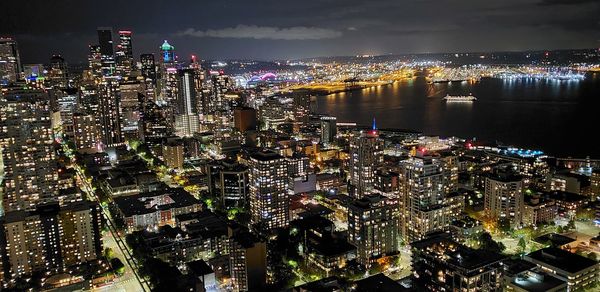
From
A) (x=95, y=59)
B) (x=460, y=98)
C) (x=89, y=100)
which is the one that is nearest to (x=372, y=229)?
(x=89, y=100)

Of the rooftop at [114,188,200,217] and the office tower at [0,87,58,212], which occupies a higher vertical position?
the office tower at [0,87,58,212]

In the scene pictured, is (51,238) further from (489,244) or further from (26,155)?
(489,244)

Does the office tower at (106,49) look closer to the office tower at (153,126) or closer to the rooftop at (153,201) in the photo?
the office tower at (153,126)

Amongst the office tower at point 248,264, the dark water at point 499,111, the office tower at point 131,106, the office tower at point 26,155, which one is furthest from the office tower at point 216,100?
the office tower at point 248,264

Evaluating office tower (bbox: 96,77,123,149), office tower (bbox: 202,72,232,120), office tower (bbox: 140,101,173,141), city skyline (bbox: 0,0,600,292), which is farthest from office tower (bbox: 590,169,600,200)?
office tower (bbox: 96,77,123,149)

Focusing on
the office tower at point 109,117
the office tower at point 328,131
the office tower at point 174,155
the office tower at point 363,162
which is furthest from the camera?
the office tower at point 328,131

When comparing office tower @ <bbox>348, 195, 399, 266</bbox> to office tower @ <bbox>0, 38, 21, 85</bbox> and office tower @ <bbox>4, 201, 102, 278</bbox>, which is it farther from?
office tower @ <bbox>0, 38, 21, 85</bbox>
